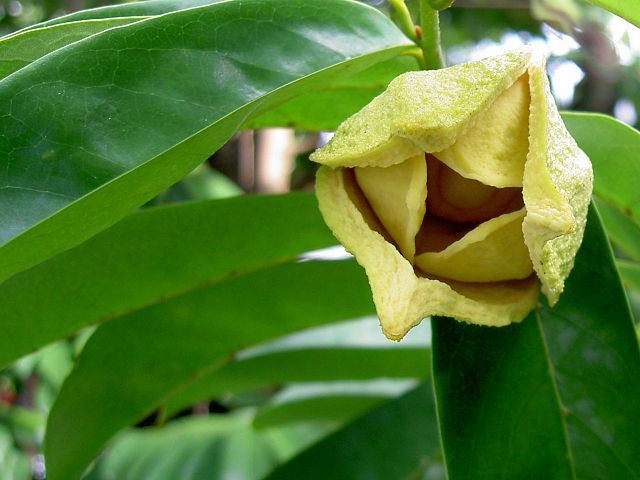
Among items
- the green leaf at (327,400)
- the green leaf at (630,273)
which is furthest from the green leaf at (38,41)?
the green leaf at (327,400)

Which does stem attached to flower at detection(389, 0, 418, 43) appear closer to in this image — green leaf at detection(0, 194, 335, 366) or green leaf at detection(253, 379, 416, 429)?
green leaf at detection(0, 194, 335, 366)

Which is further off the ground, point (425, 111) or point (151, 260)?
point (425, 111)

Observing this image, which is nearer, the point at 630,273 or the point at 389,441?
the point at 630,273

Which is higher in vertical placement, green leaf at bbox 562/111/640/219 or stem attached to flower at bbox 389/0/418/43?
stem attached to flower at bbox 389/0/418/43

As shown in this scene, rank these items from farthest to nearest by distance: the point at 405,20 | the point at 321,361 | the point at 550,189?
the point at 321,361
the point at 405,20
the point at 550,189

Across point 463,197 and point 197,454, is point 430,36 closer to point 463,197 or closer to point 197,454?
point 463,197

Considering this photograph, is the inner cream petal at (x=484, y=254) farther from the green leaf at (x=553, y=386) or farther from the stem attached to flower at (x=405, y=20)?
the stem attached to flower at (x=405, y=20)

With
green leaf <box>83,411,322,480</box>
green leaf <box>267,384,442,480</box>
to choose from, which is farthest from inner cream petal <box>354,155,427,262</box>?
green leaf <box>83,411,322,480</box>

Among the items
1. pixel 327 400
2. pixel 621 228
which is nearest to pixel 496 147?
pixel 621 228
